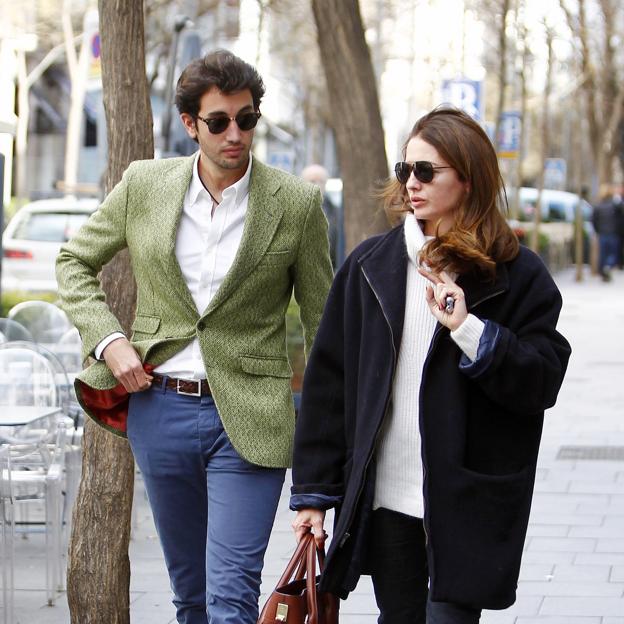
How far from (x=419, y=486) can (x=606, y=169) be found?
3309 cm

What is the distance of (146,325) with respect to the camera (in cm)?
397

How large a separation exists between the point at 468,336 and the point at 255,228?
866mm

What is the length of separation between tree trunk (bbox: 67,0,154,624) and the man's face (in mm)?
1213

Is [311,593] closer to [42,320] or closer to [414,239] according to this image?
[414,239]

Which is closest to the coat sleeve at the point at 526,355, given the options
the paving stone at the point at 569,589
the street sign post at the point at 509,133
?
the paving stone at the point at 569,589

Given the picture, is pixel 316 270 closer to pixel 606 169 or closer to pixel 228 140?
pixel 228 140

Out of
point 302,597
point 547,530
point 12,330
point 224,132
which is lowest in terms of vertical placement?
point 547,530

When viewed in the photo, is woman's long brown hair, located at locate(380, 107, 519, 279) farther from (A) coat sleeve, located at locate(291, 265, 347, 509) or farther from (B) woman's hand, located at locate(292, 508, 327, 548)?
(B) woman's hand, located at locate(292, 508, 327, 548)

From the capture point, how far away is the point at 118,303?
516cm

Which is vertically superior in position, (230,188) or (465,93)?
(465,93)

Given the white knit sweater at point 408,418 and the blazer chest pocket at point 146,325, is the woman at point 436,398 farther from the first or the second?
the blazer chest pocket at point 146,325

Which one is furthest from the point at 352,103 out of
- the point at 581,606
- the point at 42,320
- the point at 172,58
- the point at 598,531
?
the point at 581,606

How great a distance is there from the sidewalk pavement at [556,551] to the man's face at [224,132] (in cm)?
249

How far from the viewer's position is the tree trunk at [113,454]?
4879mm
